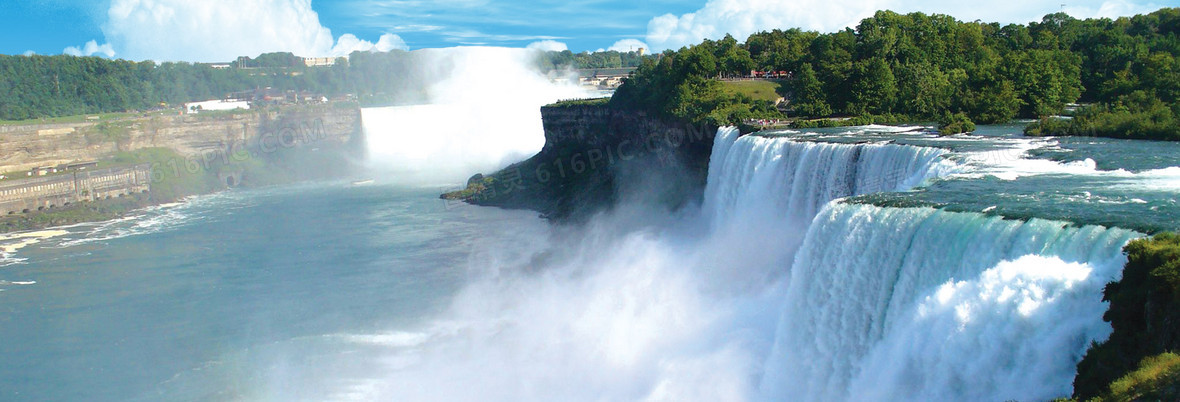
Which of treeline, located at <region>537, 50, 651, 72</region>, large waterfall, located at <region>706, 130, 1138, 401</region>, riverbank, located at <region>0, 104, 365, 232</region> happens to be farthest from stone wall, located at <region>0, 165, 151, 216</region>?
treeline, located at <region>537, 50, 651, 72</region>

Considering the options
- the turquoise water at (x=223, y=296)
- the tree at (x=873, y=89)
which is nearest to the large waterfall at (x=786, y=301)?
the turquoise water at (x=223, y=296)

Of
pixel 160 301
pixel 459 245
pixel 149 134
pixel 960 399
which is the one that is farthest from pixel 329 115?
pixel 960 399

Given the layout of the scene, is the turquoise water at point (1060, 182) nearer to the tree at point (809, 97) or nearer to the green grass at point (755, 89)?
the tree at point (809, 97)

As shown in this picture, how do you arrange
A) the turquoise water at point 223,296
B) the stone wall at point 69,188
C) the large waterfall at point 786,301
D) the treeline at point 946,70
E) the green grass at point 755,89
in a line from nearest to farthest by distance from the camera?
the large waterfall at point 786,301 < the turquoise water at point 223,296 < the treeline at point 946,70 < the green grass at point 755,89 < the stone wall at point 69,188

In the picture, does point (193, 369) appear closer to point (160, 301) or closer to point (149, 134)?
point (160, 301)

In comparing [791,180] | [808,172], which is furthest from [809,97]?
[808,172]

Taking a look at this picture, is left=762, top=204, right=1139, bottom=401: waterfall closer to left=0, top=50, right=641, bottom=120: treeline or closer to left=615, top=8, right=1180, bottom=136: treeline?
left=615, top=8, right=1180, bottom=136: treeline
